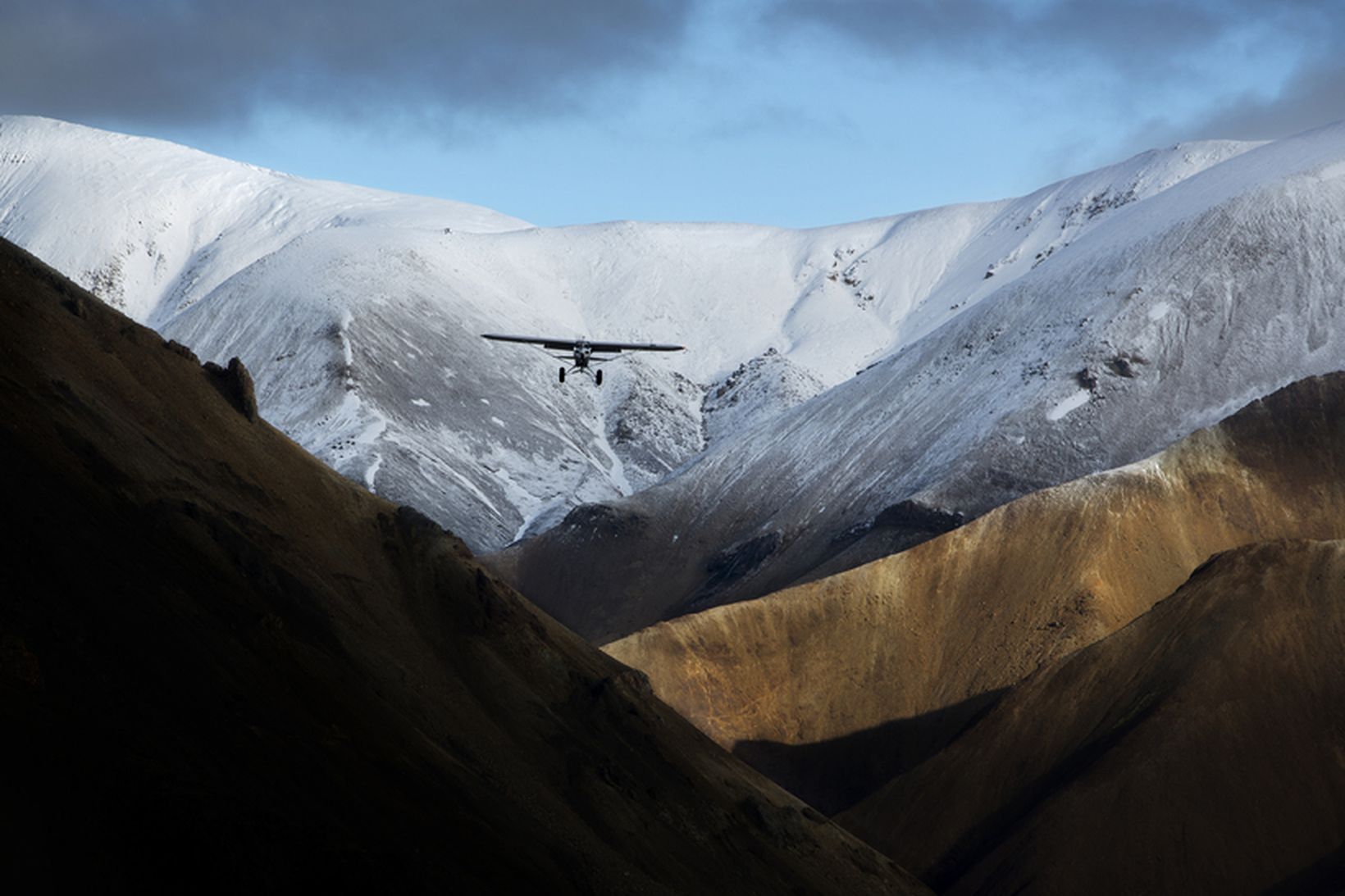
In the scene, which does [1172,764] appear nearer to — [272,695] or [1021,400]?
[272,695]

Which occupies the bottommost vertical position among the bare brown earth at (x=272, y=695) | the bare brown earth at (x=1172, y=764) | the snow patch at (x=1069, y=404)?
the bare brown earth at (x=1172, y=764)

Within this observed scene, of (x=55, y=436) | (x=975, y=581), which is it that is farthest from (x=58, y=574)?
(x=975, y=581)

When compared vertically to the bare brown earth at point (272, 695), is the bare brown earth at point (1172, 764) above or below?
below

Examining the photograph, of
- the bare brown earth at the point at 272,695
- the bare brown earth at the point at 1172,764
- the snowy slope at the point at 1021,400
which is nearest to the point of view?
the bare brown earth at the point at 272,695

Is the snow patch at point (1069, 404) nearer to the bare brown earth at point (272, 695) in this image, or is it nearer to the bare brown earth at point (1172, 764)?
the bare brown earth at point (1172, 764)

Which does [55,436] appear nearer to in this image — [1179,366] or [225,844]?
[225,844]

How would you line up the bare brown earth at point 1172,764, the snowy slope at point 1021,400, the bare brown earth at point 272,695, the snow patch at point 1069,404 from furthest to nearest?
the snow patch at point 1069,404 → the snowy slope at point 1021,400 → the bare brown earth at point 1172,764 → the bare brown earth at point 272,695

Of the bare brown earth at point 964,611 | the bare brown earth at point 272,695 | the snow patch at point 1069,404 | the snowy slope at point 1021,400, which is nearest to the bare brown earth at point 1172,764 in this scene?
the bare brown earth at point 964,611

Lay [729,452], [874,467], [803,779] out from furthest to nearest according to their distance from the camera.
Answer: [729,452] → [874,467] → [803,779]
